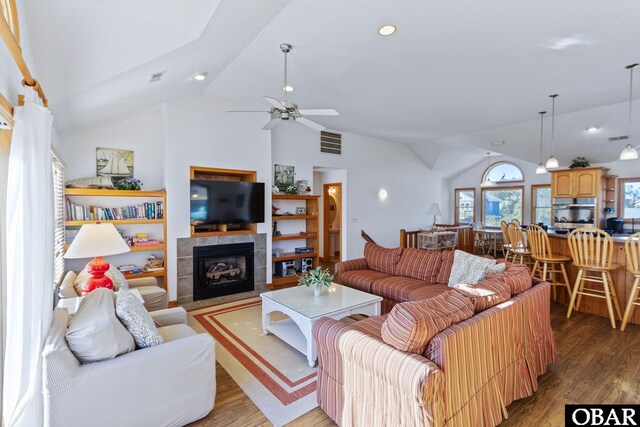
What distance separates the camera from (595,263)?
3.80m

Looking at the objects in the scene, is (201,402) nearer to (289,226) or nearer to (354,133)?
(289,226)

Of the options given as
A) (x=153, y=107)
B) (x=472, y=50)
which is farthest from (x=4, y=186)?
Result: (x=472, y=50)

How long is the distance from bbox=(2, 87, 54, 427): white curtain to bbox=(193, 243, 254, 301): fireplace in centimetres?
311

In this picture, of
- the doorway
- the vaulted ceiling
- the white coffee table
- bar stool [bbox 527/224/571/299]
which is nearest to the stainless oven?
the vaulted ceiling

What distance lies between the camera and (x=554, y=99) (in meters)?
4.78

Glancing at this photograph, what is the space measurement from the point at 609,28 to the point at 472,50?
1.14 metres

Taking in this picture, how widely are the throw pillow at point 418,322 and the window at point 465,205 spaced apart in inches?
351

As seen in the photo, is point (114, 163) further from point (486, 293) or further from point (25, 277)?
point (486, 293)

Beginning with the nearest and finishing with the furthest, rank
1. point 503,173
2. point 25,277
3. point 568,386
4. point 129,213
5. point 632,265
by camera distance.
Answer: point 25,277
point 568,386
point 632,265
point 129,213
point 503,173

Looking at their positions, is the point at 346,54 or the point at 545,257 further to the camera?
the point at 545,257

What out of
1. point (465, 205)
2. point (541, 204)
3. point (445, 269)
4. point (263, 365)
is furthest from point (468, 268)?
point (465, 205)

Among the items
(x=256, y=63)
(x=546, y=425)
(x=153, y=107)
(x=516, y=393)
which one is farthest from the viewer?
(x=153, y=107)

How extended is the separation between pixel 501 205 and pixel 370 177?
14.9ft

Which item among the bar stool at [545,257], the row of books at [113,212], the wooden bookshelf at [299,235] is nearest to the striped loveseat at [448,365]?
the bar stool at [545,257]
